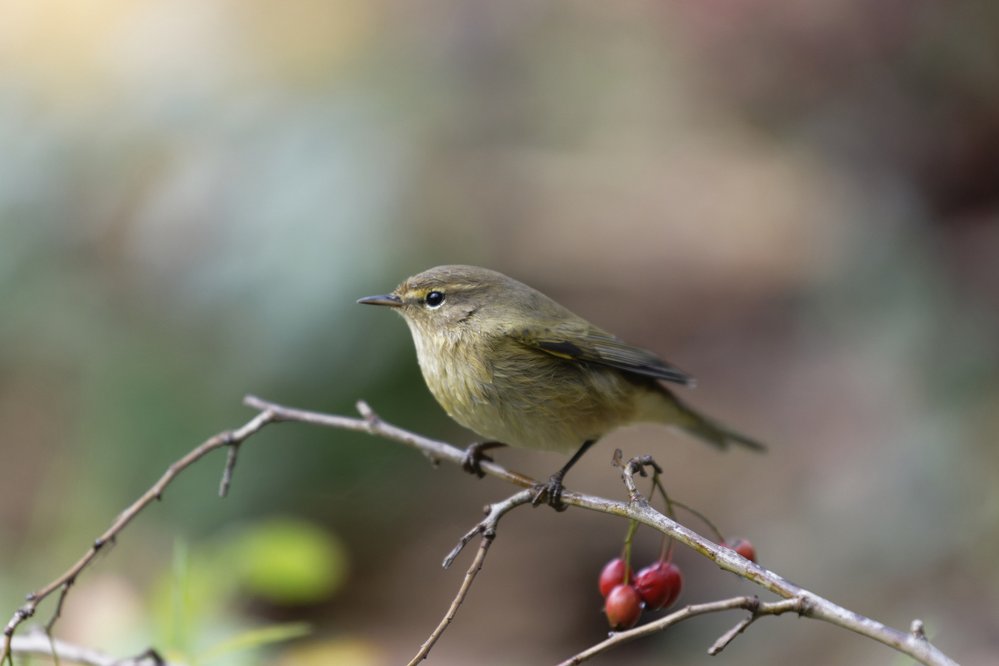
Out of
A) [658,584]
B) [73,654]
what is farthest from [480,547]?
[73,654]

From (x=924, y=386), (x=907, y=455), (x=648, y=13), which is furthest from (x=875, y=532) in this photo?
(x=648, y=13)

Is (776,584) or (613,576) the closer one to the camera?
(776,584)

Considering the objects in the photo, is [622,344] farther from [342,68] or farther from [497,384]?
[342,68]

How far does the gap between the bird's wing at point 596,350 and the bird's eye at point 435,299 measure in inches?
12.6

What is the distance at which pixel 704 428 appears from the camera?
13.8 feet

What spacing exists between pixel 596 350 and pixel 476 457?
0.58 metres

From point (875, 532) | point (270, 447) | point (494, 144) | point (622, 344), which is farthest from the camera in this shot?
point (494, 144)

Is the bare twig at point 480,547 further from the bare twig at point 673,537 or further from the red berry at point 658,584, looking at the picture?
the red berry at point 658,584

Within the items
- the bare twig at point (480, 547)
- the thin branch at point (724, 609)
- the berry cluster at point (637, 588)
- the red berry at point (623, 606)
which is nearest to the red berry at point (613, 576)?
the berry cluster at point (637, 588)

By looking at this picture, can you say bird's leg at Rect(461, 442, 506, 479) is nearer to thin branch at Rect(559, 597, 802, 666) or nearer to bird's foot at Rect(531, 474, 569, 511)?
bird's foot at Rect(531, 474, 569, 511)

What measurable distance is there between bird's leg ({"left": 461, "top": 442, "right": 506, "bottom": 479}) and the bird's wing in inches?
16.3

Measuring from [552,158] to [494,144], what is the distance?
2.24 ft

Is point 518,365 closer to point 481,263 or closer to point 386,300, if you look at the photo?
point 386,300

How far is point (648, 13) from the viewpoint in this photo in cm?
966
